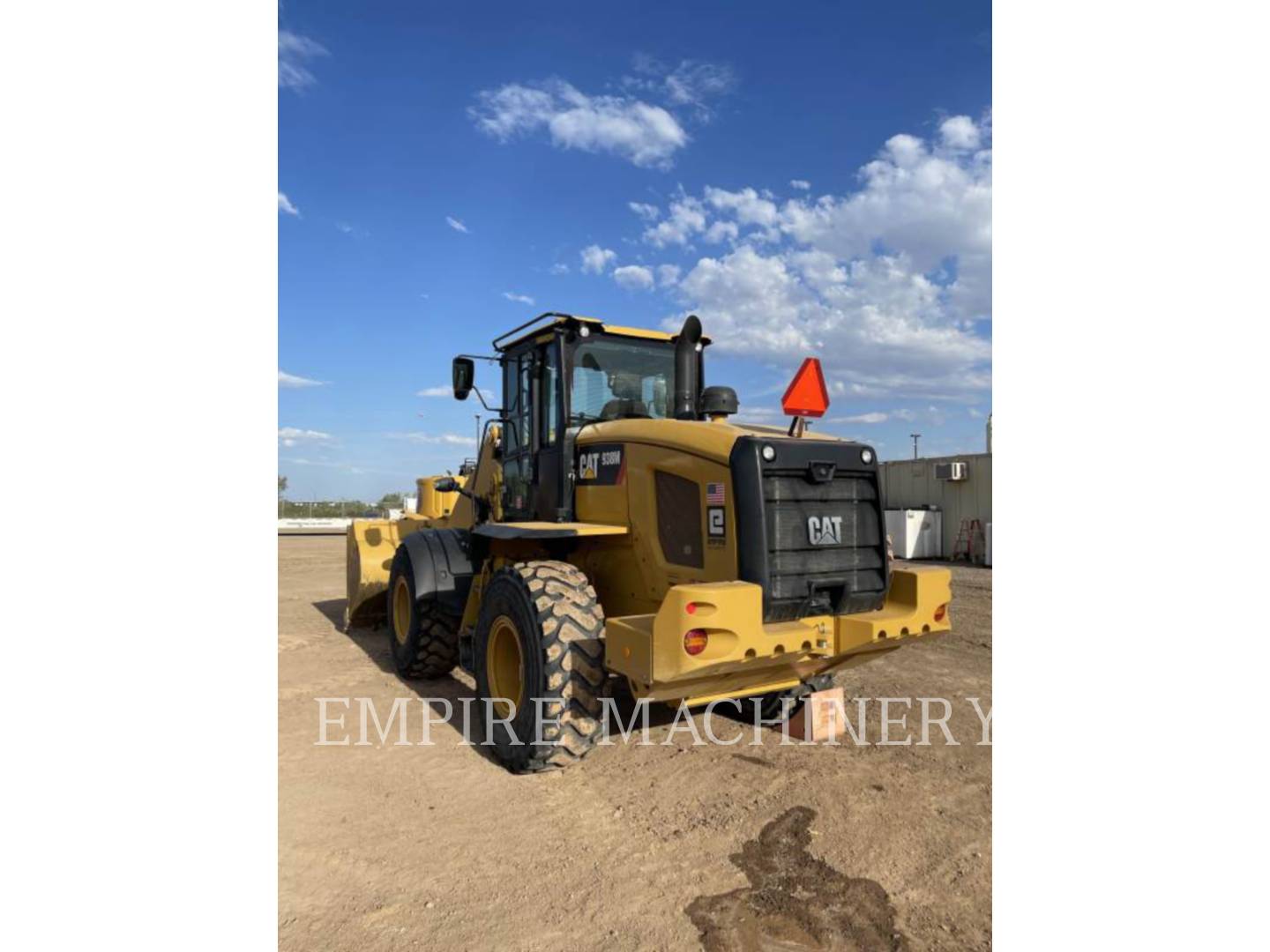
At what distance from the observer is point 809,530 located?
4312 millimetres

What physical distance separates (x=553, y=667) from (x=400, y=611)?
3337 mm

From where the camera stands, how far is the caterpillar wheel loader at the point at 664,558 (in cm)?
396

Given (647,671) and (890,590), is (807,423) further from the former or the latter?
(647,671)

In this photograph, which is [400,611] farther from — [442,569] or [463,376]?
[463,376]

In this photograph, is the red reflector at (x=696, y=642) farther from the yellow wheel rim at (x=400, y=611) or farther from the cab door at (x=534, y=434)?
the yellow wheel rim at (x=400, y=611)

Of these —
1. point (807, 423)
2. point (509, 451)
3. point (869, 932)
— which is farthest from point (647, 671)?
point (509, 451)

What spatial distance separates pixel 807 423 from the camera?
16.8 feet

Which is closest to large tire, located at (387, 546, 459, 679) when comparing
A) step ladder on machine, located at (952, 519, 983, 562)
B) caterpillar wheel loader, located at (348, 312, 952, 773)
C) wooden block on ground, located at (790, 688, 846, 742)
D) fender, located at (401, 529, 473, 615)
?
fender, located at (401, 529, 473, 615)

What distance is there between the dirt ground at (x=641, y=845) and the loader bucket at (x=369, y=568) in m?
2.87

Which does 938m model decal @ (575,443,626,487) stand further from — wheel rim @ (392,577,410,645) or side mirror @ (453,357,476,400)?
wheel rim @ (392,577,410,645)

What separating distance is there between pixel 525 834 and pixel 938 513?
16.6m

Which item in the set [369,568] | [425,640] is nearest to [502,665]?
[425,640]

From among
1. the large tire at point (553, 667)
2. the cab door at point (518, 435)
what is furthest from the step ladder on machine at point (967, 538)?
the large tire at point (553, 667)

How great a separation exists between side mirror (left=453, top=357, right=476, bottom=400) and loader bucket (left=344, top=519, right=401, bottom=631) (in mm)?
2820
